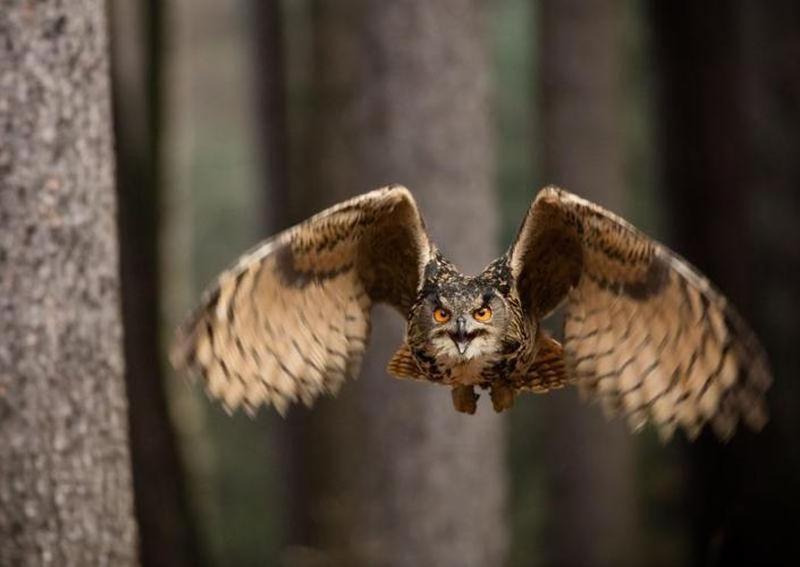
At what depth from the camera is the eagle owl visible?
4.81 metres

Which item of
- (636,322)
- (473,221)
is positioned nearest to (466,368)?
(636,322)

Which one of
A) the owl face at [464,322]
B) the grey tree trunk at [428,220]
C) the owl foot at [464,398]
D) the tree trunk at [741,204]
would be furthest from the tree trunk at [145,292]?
the owl face at [464,322]

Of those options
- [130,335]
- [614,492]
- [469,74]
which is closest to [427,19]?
[469,74]

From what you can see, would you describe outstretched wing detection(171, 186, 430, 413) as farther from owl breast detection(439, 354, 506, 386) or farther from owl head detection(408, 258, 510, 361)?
owl breast detection(439, 354, 506, 386)

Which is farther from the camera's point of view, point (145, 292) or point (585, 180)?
point (585, 180)

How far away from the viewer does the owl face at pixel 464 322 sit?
484 cm

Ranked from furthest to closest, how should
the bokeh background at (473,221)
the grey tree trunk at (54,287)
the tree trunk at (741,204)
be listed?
1. the tree trunk at (741,204)
2. the bokeh background at (473,221)
3. the grey tree trunk at (54,287)

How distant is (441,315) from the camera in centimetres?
488

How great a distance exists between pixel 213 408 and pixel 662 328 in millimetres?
16077

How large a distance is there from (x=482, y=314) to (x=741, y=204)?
26.7 ft

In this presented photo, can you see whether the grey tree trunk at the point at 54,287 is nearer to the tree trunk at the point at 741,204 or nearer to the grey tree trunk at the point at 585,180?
the grey tree trunk at the point at 585,180

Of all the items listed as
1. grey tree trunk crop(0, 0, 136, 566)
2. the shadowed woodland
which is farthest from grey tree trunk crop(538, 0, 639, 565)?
grey tree trunk crop(0, 0, 136, 566)

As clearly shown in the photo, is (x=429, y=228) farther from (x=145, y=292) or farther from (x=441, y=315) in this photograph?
(x=441, y=315)

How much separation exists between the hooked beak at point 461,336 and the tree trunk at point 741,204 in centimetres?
785
